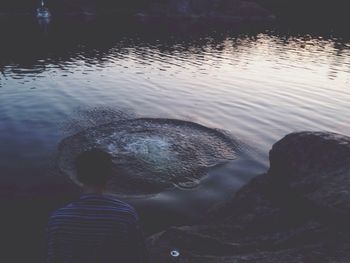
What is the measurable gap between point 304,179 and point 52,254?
8.84 m

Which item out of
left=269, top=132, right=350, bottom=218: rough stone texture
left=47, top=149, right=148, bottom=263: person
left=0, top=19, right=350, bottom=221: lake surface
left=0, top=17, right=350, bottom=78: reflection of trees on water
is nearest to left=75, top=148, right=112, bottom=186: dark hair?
left=47, top=149, right=148, bottom=263: person

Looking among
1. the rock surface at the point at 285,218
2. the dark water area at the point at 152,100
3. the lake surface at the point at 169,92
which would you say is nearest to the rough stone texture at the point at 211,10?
the dark water area at the point at 152,100

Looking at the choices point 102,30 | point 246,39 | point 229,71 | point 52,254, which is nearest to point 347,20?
point 246,39

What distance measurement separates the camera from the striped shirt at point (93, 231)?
513 centimetres

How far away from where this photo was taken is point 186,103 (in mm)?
29016

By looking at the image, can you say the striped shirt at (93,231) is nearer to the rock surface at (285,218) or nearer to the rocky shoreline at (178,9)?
the rock surface at (285,218)

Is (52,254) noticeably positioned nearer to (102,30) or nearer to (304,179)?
(304,179)

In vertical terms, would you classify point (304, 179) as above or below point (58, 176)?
above

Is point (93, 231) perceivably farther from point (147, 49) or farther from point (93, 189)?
point (147, 49)

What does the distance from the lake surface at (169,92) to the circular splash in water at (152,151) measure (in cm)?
82

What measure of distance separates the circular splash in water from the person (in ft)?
30.2

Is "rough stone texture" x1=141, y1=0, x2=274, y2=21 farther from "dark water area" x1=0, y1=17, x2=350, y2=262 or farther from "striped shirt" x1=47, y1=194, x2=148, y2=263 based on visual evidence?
"striped shirt" x1=47, y1=194, x2=148, y2=263

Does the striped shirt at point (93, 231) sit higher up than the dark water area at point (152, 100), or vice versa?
the striped shirt at point (93, 231)

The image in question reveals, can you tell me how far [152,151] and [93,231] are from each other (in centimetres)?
1273
